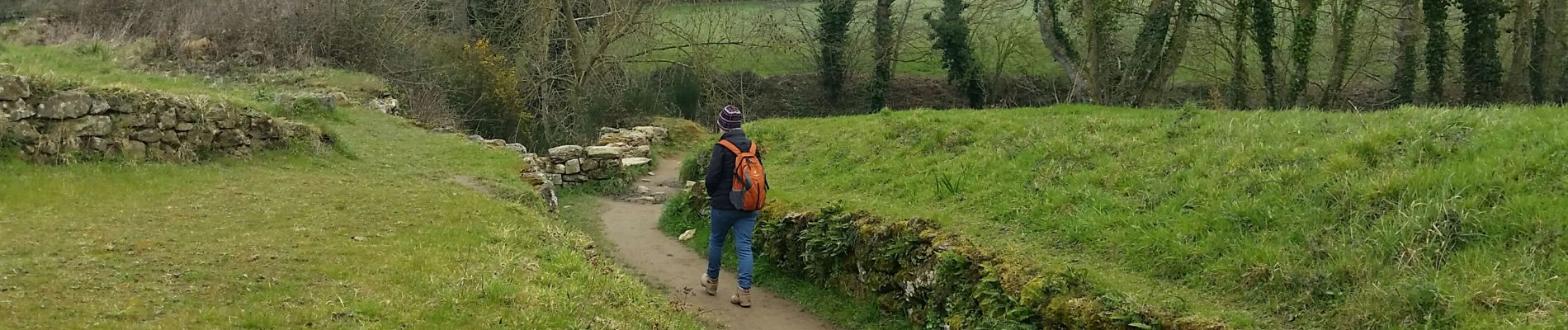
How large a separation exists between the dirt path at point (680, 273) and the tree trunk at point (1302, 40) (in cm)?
1163

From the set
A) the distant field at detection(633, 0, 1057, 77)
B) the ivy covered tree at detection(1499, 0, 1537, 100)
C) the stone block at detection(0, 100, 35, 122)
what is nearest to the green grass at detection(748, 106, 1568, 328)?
the stone block at detection(0, 100, 35, 122)

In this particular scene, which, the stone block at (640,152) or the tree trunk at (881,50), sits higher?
the tree trunk at (881,50)

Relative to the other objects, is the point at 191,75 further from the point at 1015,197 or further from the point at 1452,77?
the point at 1452,77

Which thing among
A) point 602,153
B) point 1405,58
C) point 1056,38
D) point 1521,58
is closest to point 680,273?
point 602,153

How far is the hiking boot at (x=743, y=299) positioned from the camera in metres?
8.55

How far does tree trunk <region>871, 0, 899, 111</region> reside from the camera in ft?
113

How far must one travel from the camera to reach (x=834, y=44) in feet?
115

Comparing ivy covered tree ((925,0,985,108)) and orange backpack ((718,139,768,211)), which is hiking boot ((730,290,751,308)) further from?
ivy covered tree ((925,0,985,108))

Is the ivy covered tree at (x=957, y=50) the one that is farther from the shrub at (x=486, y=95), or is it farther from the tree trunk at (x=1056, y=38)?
the shrub at (x=486, y=95)

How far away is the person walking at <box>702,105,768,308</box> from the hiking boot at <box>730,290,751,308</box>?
0.42 metres

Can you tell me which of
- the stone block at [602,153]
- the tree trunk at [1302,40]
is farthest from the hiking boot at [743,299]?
the tree trunk at [1302,40]

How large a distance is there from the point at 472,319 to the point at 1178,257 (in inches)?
176

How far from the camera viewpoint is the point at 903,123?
12.9m

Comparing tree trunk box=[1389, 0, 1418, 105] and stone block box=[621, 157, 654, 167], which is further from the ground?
tree trunk box=[1389, 0, 1418, 105]
